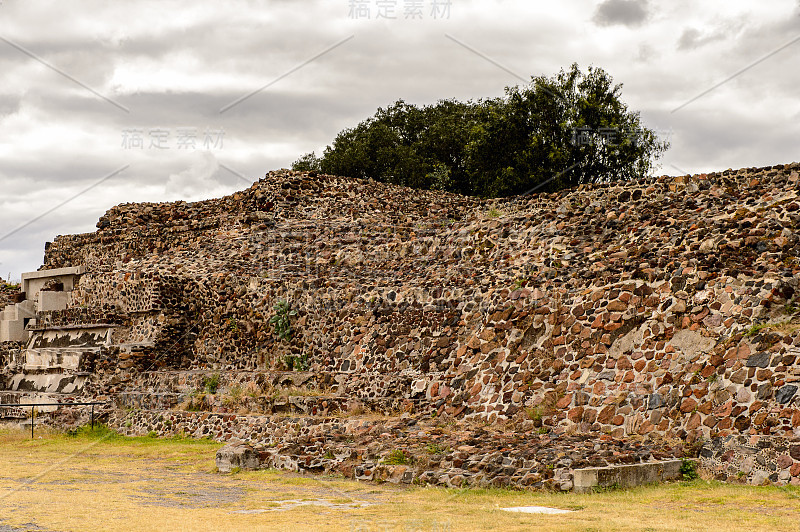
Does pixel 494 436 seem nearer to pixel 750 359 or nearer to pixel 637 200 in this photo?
pixel 750 359

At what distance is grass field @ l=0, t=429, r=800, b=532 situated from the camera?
10562 mm

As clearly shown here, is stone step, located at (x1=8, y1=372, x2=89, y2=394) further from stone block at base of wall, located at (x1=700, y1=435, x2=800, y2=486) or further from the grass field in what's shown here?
stone block at base of wall, located at (x1=700, y1=435, x2=800, y2=486)

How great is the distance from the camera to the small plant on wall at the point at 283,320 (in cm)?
2534

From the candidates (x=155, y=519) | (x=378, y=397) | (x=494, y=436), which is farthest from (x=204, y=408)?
(x=155, y=519)

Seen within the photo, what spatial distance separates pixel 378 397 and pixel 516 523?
10.4 metres

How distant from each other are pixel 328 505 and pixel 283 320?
1337 cm

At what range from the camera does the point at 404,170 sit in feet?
149

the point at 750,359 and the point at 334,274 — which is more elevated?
the point at 334,274

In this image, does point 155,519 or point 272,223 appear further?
point 272,223

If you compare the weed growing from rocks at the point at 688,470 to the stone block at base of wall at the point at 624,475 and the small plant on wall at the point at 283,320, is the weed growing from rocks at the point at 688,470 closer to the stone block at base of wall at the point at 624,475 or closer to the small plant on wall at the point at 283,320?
the stone block at base of wall at the point at 624,475

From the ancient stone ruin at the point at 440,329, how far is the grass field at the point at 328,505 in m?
0.84

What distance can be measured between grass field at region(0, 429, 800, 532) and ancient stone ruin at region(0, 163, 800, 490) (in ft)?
2.77

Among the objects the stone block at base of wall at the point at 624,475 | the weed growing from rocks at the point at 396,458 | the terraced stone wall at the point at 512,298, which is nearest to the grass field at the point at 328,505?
the stone block at base of wall at the point at 624,475

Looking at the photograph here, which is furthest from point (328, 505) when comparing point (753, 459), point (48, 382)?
point (48, 382)
